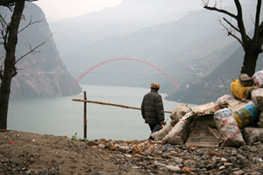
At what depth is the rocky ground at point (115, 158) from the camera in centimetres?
418

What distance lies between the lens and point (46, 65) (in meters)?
135

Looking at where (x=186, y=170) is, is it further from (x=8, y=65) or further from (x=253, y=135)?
(x=8, y=65)

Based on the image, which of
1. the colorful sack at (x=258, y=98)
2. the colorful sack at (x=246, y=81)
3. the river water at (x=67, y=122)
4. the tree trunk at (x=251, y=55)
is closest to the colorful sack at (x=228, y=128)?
the colorful sack at (x=258, y=98)

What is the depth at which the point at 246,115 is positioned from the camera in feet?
19.6

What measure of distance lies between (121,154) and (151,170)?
91 centimetres

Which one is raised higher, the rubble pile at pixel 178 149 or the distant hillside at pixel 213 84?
the rubble pile at pixel 178 149

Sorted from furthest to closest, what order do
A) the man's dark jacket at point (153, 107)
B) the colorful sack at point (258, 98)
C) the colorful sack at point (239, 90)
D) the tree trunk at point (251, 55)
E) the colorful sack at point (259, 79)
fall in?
the tree trunk at point (251, 55), the colorful sack at point (239, 90), the man's dark jacket at point (153, 107), the colorful sack at point (259, 79), the colorful sack at point (258, 98)

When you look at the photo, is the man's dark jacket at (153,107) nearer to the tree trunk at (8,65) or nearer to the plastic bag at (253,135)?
the plastic bag at (253,135)

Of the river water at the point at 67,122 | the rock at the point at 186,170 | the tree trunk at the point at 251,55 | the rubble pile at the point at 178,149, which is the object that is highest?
the tree trunk at the point at 251,55

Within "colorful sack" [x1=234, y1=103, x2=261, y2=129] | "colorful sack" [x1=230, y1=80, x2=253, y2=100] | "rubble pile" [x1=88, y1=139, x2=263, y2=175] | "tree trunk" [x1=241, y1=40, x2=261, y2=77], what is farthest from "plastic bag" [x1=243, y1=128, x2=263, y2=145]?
"tree trunk" [x1=241, y1=40, x2=261, y2=77]

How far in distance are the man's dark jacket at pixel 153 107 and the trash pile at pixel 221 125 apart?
0.45 meters

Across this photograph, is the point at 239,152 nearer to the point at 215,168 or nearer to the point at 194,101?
the point at 215,168

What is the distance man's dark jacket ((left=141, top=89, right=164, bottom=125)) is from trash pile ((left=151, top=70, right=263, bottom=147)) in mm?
447

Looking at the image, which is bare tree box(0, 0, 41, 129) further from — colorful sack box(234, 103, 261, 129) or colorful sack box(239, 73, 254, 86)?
colorful sack box(239, 73, 254, 86)
